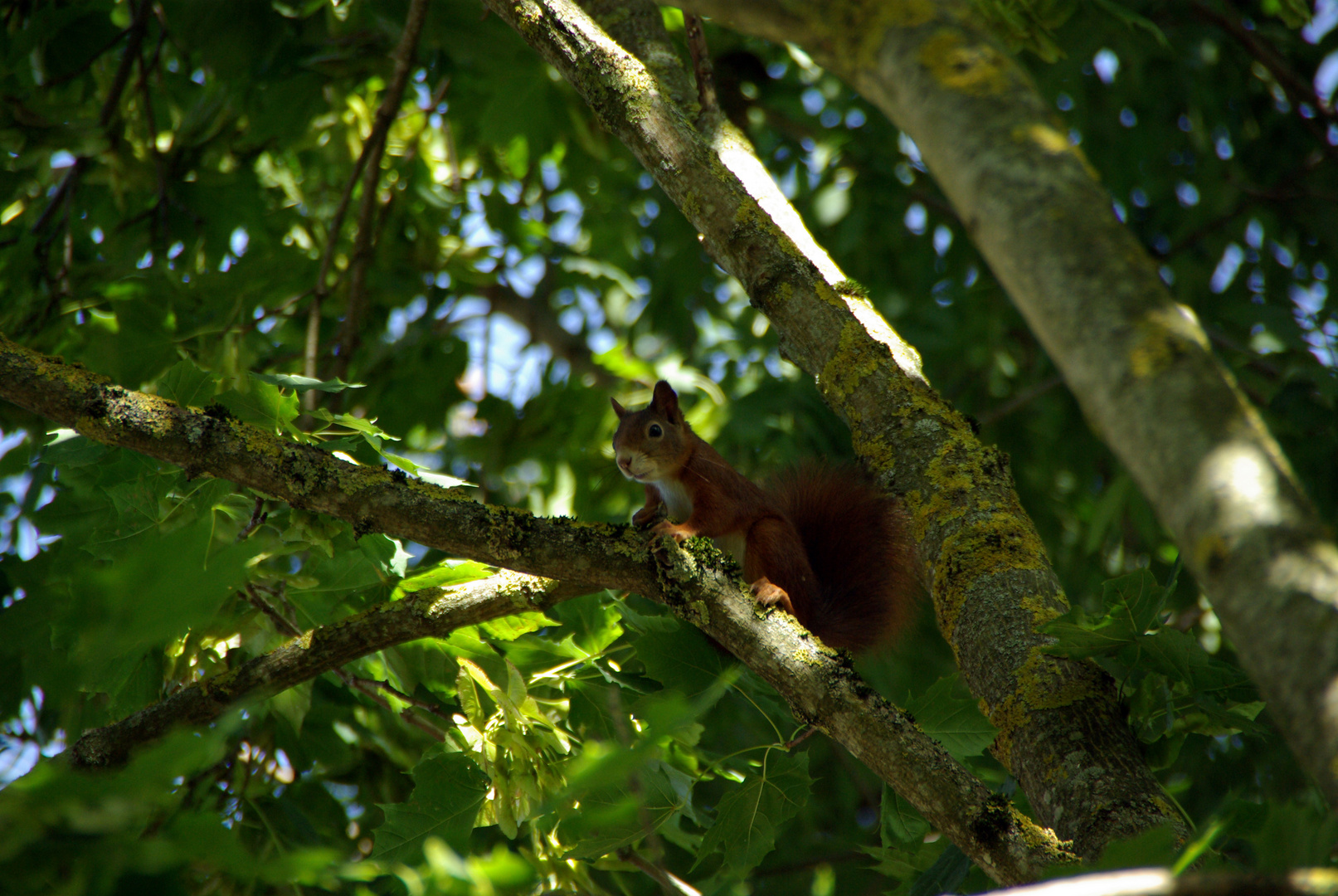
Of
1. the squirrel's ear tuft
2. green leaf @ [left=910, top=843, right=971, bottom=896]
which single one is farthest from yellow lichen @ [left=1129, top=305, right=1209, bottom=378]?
the squirrel's ear tuft

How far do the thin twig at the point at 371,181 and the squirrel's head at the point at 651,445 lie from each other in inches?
38.2

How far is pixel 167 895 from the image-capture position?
0.73 m

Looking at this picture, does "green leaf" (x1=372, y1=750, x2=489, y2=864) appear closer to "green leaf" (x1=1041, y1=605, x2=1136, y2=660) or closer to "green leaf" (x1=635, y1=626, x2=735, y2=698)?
"green leaf" (x1=635, y1=626, x2=735, y2=698)

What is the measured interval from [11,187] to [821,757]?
3523 mm

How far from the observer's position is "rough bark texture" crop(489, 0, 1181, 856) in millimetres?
1397

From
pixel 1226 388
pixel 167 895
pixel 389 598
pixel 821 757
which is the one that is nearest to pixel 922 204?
pixel 821 757

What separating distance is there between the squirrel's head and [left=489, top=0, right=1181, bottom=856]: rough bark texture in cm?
85

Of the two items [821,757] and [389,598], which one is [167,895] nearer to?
[389,598]

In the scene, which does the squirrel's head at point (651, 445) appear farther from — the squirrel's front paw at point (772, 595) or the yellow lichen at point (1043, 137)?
the yellow lichen at point (1043, 137)

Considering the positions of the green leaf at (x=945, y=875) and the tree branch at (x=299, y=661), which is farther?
the tree branch at (x=299, y=661)

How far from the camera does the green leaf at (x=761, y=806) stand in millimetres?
1722

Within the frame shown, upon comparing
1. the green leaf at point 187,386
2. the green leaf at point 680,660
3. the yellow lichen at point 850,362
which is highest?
the yellow lichen at point 850,362

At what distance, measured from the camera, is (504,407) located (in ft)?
12.8

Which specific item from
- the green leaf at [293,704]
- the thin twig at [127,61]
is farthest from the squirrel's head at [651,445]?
the thin twig at [127,61]
